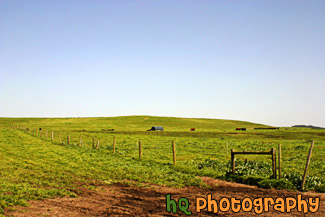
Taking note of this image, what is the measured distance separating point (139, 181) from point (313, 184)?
928 centimetres

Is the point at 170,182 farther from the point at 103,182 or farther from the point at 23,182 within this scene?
the point at 23,182

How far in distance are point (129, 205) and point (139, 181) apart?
5.60 meters

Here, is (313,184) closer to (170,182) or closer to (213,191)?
(213,191)

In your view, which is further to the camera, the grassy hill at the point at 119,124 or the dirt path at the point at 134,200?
the grassy hill at the point at 119,124

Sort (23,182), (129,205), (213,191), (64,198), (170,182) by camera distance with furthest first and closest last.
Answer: (170,182) → (23,182) → (213,191) → (64,198) → (129,205)

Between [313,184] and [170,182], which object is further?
[170,182]

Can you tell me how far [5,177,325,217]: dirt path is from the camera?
1110 cm

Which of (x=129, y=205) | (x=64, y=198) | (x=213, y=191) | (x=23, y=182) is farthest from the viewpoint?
(x=23, y=182)

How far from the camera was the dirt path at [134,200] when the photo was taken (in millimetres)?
11105

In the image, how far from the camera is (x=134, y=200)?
13297mm

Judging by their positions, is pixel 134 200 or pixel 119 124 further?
pixel 119 124

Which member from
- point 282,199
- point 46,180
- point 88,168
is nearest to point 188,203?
point 282,199

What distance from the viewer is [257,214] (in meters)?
11.4

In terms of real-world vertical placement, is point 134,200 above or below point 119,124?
below
